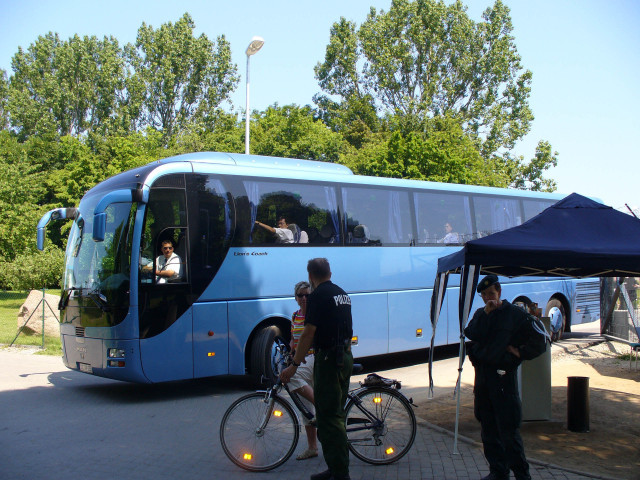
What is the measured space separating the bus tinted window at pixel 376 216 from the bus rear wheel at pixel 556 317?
5.13m

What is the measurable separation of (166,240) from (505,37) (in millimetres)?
46232

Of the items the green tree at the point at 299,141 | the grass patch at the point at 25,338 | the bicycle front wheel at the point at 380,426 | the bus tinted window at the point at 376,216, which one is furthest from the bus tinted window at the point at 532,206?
the green tree at the point at 299,141

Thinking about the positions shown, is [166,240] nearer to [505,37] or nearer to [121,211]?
[121,211]

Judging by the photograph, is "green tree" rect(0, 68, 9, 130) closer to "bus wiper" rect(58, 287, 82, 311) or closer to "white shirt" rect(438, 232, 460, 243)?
"bus wiper" rect(58, 287, 82, 311)

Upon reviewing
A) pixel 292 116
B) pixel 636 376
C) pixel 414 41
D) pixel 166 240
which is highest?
pixel 414 41

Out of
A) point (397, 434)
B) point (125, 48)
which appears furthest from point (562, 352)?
point (125, 48)

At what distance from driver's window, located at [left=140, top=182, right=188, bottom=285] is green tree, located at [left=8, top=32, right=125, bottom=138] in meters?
45.1

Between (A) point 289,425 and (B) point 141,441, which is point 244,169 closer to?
(B) point 141,441

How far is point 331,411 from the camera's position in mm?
5184

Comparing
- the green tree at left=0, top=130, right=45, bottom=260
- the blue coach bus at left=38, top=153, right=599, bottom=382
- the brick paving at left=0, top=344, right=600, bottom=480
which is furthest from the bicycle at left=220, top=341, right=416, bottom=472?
the green tree at left=0, top=130, right=45, bottom=260

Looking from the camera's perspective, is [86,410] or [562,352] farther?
[562,352]

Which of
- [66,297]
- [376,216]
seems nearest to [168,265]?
[66,297]

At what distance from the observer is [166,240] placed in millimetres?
9375

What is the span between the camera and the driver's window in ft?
30.3
